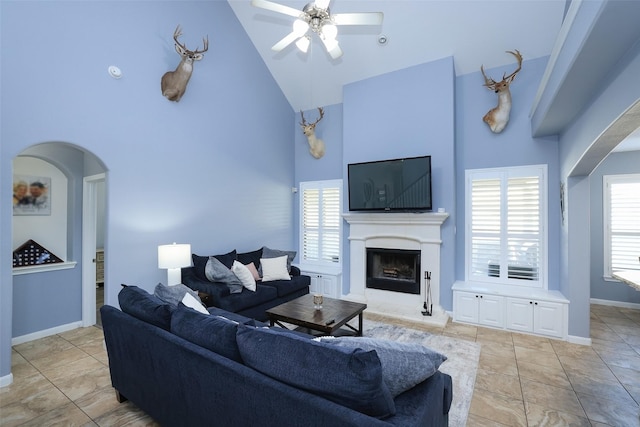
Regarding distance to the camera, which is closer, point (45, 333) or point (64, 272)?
point (45, 333)

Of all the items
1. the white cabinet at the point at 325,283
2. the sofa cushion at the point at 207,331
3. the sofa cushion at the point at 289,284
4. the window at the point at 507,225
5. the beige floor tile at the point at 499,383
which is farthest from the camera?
the white cabinet at the point at 325,283

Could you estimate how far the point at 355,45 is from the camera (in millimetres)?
4797

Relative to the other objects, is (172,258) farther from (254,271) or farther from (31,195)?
(31,195)

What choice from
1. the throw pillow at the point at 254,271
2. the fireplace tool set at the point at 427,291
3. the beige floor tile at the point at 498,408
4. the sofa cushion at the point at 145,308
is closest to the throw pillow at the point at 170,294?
the sofa cushion at the point at 145,308

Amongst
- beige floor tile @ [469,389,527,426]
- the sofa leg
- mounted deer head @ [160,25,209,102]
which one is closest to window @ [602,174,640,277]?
beige floor tile @ [469,389,527,426]

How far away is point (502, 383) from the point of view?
277cm

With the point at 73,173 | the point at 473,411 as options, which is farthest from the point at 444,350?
the point at 73,173

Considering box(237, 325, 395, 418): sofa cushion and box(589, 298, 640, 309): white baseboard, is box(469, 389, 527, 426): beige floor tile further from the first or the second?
box(589, 298, 640, 309): white baseboard

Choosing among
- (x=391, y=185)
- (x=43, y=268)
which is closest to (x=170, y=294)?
(x=43, y=268)

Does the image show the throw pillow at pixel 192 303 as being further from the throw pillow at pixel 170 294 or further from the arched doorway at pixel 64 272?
the arched doorway at pixel 64 272

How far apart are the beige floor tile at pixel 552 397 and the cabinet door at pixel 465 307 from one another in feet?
4.78

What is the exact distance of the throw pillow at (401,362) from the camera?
4.56 feet

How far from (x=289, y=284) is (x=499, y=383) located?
2916 millimetres

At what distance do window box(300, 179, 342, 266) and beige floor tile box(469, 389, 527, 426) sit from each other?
3.55 m
